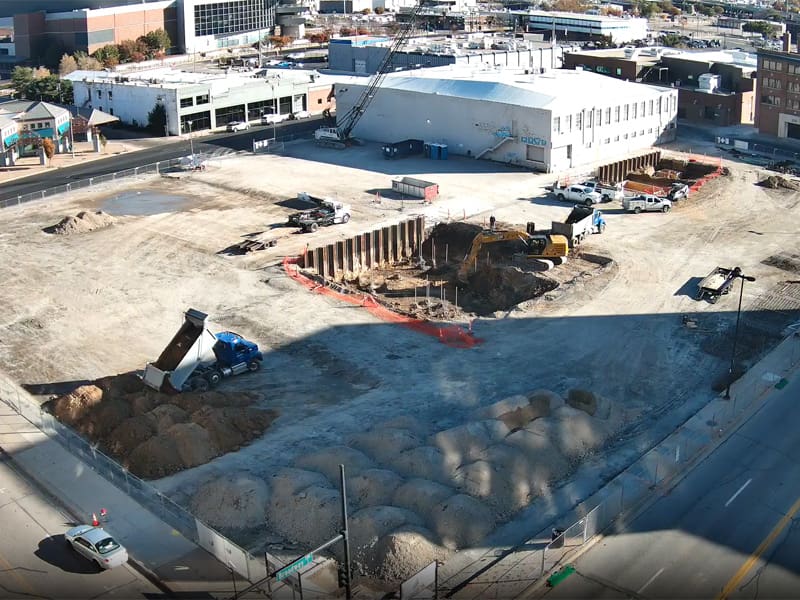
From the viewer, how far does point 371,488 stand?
88.4 ft

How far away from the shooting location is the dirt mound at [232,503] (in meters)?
26.3

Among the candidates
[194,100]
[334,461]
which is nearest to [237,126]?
[194,100]

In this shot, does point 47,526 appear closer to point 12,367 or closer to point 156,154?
point 12,367

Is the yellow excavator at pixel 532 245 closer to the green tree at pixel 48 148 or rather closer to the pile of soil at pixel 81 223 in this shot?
the pile of soil at pixel 81 223

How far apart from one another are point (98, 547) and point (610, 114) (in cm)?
5579

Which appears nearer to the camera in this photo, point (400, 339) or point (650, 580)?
point (650, 580)

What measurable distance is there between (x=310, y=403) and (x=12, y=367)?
40.4ft

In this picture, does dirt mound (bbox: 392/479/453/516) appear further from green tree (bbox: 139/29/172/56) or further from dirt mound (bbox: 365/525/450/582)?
green tree (bbox: 139/29/172/56)

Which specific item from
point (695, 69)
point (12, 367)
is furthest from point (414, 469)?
point (695, 69)

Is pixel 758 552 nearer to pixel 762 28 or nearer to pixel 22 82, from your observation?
pixel 22 82

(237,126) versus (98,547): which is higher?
(237,126)

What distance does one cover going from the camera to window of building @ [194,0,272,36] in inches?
5266

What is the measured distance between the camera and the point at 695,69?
91750 millimetres

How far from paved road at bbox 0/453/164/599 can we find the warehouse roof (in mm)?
48842
